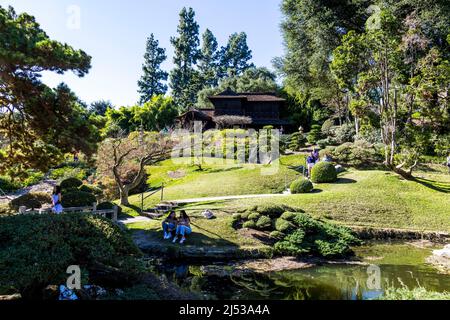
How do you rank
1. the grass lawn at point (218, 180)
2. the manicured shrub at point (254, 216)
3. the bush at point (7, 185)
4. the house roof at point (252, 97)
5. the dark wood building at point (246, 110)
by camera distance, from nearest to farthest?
the manicured shrub at point (254, 216) < the grass lawn at point (218, 180) < the bush at point (7, 185) < the dark wood building at point (246, 110) < the house roof at point (252, 97)

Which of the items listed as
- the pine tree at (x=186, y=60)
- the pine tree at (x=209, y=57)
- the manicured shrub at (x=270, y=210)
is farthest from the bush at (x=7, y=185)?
the pine tree at (x=209, y=57)

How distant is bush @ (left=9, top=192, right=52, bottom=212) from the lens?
18.9 metres

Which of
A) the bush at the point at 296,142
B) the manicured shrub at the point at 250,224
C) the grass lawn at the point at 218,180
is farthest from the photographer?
the bush at the point at 296,142

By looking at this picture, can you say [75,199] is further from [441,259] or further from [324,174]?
[441,259]

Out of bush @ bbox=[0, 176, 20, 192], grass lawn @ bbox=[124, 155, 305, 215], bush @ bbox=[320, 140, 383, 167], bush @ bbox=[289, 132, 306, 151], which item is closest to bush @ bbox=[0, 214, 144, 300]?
grass lawn @ bbox=[124, 155, 305, 215]

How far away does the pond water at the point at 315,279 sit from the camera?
9.74 m

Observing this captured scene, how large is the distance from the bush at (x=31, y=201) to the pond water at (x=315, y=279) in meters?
10.6

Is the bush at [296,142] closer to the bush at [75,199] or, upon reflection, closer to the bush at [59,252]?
the bush at [75,199]

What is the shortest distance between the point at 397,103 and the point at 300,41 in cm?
1958

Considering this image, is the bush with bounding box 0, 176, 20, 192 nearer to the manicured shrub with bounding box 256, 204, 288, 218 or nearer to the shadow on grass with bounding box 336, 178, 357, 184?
the manicured shrub with bounding box 256, 204, 288, 218

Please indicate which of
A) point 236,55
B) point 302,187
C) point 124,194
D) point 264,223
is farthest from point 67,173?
point 236,55

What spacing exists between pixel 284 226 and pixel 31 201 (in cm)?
1370
